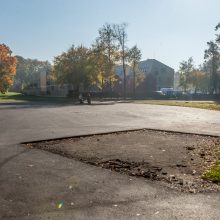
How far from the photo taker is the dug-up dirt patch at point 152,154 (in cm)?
834

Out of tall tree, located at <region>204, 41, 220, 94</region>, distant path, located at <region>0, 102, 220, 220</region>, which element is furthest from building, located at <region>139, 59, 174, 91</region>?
distant path, located at <region>0, 102, 220, 220</region>

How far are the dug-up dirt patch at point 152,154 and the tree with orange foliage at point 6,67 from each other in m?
63.4

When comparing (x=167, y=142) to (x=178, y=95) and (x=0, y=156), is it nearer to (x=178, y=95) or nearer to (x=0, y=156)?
(x=0, y=156)

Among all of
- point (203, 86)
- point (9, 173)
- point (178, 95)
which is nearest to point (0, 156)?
point (9, 173)

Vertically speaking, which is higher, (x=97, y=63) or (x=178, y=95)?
(x=97, y=63)

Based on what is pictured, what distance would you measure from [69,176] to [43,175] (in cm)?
59

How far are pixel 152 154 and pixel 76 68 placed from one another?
2278 inches

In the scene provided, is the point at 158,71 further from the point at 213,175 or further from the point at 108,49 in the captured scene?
the point at 213,175

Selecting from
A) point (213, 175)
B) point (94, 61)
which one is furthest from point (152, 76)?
point (213, 175)

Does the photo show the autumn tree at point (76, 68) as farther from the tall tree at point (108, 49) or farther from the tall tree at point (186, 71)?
the tall tree at point (186, 71)

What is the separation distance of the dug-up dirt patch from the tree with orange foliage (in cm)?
6344

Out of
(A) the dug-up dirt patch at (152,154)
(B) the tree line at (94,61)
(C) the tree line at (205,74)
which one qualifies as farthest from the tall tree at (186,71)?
(A) the dug-up dirt patch at (152,154)

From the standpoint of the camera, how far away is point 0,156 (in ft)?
33.9

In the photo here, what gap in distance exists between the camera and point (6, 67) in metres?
77.2
